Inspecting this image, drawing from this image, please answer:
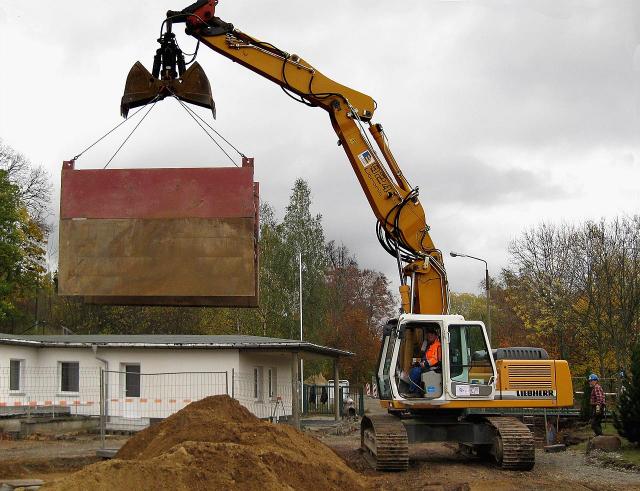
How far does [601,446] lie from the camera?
630 inches

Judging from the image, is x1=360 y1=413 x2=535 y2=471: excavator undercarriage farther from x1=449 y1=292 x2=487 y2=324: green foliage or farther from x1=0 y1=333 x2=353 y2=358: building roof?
x1=449 y1=292 x2=487 y2=324: green foliage

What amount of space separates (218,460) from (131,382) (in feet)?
56.6

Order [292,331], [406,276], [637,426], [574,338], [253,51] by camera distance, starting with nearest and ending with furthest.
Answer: [253,51], [406,276], [637,426], [574,338], [292,331]

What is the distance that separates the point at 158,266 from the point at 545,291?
30825 mm

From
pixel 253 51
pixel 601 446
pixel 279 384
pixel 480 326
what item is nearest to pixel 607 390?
pixel 279 384

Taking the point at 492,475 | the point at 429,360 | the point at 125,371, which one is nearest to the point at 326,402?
the point at 125,371

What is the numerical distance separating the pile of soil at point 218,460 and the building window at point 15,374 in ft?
42.7

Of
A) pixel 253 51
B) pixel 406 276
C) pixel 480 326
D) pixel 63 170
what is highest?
pixel 253 51

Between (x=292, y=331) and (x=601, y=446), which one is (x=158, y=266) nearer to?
(x=601, y=446)

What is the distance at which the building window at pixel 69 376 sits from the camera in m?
26.0

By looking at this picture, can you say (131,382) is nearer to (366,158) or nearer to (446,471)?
(366,158)

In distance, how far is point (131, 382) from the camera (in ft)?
84.4

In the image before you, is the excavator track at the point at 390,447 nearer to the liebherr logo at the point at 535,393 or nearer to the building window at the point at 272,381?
the liebherr logo at the point at 535,393

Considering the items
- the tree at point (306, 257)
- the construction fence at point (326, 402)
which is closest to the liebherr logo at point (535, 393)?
the construction fence at point (326, 402)
